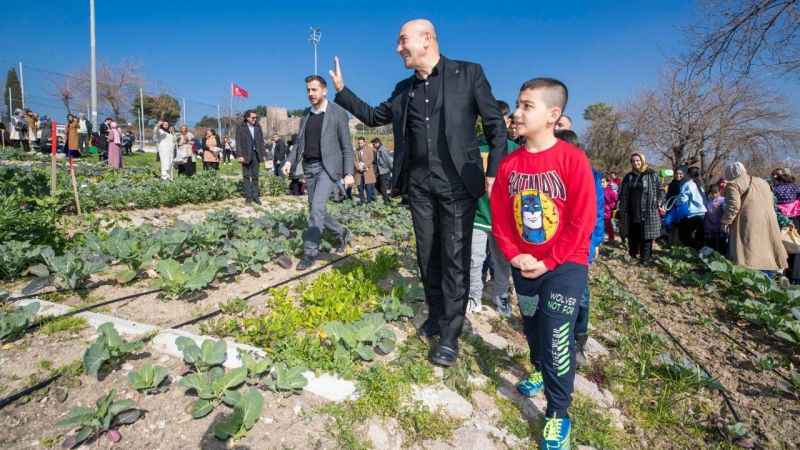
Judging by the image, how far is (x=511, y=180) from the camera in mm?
2393

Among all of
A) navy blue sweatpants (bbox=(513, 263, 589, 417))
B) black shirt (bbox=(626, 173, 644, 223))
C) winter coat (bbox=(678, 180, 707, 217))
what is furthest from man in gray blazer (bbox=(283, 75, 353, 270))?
winter coat (bbox=(678, 180, 707, 217))

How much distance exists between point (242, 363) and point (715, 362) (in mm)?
3949

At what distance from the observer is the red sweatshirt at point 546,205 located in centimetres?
212

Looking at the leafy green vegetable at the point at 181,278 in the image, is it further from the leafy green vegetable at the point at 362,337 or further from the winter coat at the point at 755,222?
the winter coat at the point at 755,222

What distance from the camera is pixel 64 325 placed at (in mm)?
A: 2701

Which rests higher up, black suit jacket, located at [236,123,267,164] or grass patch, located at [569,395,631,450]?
black suit jacket, located at [236,123,267,164]

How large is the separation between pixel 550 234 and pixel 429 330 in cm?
125

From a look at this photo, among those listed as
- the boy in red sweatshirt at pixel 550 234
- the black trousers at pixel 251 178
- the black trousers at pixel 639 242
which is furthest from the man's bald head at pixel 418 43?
the black trousers at pixel 251 178

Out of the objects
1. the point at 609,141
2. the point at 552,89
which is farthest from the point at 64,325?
the point at 609,141

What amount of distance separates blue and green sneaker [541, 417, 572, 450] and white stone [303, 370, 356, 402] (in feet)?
3.36

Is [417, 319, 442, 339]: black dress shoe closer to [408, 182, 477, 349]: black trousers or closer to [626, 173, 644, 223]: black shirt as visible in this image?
[408, 182, 477, 349]: black trousers

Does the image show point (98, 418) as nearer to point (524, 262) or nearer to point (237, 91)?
Answer: point (524, 262)

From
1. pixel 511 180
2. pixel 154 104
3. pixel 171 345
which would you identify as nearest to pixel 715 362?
pixel 511 180

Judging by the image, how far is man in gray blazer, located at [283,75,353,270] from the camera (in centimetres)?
463
